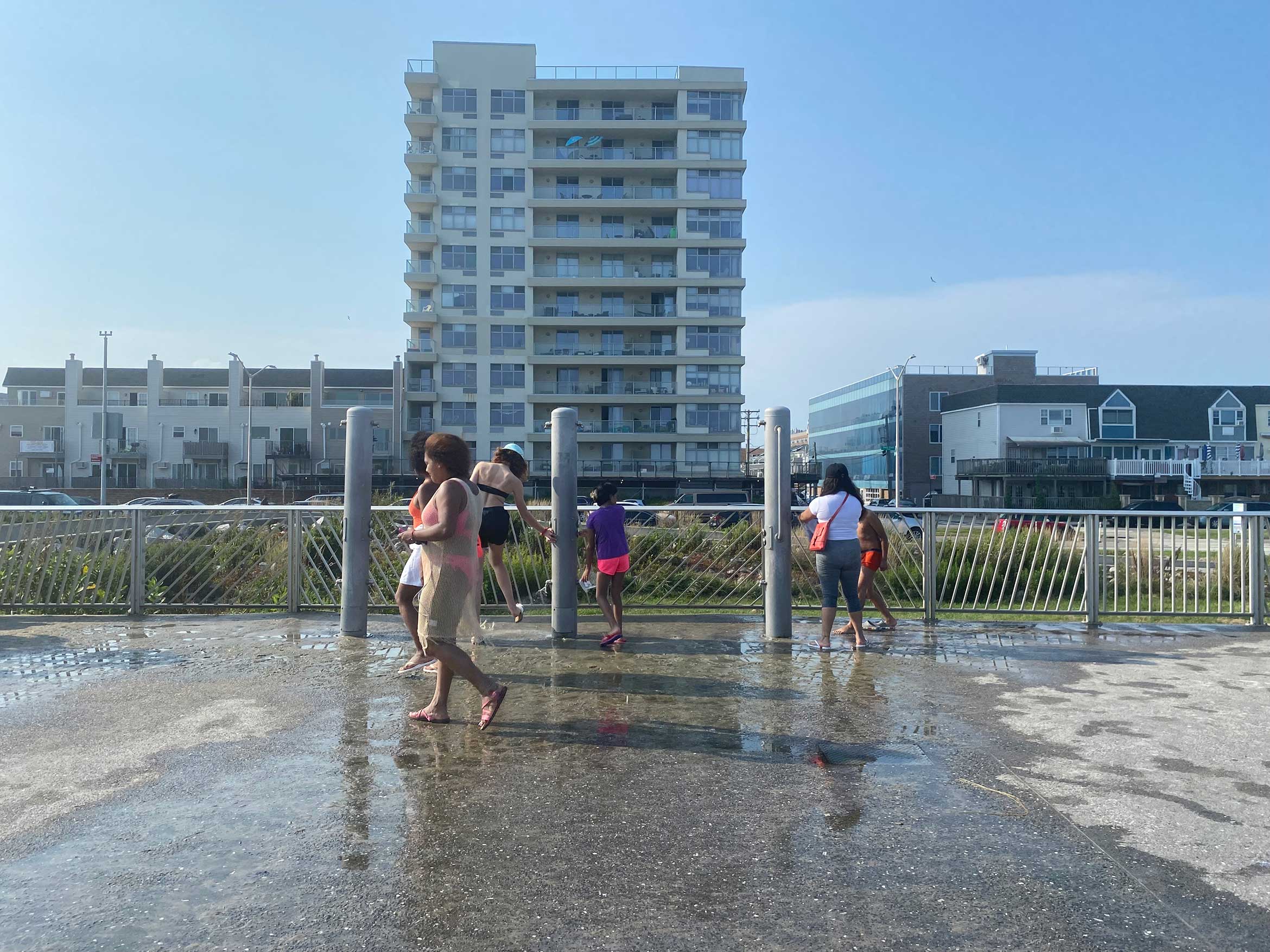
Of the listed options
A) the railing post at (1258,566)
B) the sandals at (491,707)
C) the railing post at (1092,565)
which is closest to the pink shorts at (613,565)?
the sandals at (491,707)

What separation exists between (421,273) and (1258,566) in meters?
53.1

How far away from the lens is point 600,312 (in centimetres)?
5944

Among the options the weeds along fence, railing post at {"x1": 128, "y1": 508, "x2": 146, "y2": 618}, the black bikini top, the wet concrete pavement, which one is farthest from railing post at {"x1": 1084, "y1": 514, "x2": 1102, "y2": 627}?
railing post at {"x1": 128, "y1": 508, "x2": 146, "y2": 618}

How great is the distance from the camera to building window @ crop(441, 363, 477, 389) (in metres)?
58.7

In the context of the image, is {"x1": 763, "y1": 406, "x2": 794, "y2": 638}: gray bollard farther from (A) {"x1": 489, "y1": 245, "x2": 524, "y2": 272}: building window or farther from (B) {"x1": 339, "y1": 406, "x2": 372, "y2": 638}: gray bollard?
(A) {"x1": 489, "y1": 245, "x2": 524, "y2": 272}: building window

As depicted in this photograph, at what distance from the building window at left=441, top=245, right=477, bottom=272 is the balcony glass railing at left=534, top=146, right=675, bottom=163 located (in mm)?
6942

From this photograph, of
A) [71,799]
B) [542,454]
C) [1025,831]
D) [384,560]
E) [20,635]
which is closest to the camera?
[1025,831]

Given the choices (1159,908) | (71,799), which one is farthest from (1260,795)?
(71,799)

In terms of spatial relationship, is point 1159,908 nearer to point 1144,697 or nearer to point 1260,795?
point 1260,795

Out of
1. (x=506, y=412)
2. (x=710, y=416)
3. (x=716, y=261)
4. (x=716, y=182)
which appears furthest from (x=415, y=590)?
(x=716, y=182)

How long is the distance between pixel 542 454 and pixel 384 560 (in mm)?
48424

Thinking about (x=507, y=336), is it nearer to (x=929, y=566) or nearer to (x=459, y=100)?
(x=459, y=100)

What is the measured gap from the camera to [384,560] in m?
10.6

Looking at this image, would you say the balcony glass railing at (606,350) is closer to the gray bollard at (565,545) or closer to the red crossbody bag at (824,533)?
the gray bollard at (565,545)
